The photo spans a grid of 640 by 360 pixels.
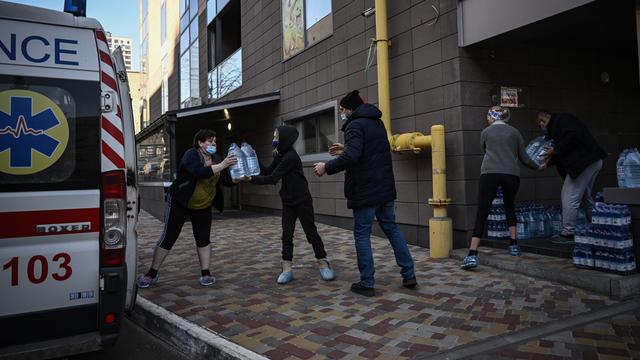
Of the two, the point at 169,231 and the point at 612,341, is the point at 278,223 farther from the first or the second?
the point at 612,341

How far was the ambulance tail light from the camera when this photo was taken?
9.23 ft

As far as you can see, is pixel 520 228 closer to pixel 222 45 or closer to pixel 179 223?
pixel 179 223

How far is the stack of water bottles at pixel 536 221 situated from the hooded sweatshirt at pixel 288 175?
9.43 feet

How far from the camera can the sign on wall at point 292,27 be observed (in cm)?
1005

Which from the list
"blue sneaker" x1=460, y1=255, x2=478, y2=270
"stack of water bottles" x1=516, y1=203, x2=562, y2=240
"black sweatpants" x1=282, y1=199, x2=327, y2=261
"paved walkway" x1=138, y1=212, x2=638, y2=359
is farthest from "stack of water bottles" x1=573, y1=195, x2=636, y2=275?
"black sweatpants" x1=282, y1=199, x2=327, y2=261

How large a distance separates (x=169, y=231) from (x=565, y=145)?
4495 mm

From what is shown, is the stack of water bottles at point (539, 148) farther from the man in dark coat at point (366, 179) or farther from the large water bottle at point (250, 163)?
the large water bottle at point (250, 163)

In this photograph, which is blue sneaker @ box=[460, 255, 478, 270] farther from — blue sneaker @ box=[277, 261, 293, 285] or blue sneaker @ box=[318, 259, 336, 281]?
blue sneaker @ box=[277, 261, 293, 285]

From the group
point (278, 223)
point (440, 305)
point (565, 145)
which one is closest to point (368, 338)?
point (440, 305)

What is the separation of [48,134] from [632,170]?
5.04m

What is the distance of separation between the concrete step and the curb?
3134 mm

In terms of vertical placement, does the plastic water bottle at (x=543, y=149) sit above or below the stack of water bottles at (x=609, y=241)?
above

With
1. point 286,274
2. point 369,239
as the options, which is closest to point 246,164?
point 286,274

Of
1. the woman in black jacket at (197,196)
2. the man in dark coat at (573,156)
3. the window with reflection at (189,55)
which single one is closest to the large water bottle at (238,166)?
the woman in black jacket at (197,196)
